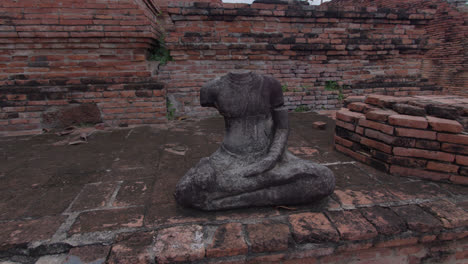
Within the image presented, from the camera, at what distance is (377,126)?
2.73m

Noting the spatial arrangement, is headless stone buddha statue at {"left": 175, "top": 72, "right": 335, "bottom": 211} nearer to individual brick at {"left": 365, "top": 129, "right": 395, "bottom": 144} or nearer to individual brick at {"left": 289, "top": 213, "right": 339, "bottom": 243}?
individual brick at {"left": 289, "top": 213, "right": 339, "bottom": 243}

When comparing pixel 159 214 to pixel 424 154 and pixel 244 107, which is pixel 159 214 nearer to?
pixel 244 107

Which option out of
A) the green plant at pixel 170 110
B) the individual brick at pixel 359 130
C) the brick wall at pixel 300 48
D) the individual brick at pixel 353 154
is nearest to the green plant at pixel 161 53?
the brick wall at pixel 300 48

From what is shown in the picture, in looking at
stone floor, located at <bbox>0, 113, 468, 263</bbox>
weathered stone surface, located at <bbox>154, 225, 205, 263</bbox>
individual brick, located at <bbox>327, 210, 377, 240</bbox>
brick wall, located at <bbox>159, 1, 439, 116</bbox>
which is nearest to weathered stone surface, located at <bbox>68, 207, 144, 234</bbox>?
Answer: stone floor, located at <bbox>0, 113, 468, 263</bbox>

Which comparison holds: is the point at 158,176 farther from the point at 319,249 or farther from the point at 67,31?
the point at 67,31

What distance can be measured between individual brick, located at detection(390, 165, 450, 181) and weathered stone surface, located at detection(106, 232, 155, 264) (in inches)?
94.0

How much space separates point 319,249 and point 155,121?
3883 mm

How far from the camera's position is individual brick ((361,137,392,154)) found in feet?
8.53

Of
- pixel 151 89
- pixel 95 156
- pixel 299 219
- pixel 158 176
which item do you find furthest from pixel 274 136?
pixel 151 89

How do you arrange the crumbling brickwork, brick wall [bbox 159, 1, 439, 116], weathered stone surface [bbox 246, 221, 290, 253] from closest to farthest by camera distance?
weathered stone surface [bbox 246, 221, 290, 253], the crumbling brickwork, brick wall [bbox 159, 1, 439, 116]

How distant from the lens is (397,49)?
5.73m

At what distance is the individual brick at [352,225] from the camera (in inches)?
68.4

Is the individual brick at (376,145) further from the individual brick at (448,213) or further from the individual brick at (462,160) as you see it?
the individual brick at (448,213)

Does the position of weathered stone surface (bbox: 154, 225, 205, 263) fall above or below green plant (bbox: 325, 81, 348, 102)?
below
